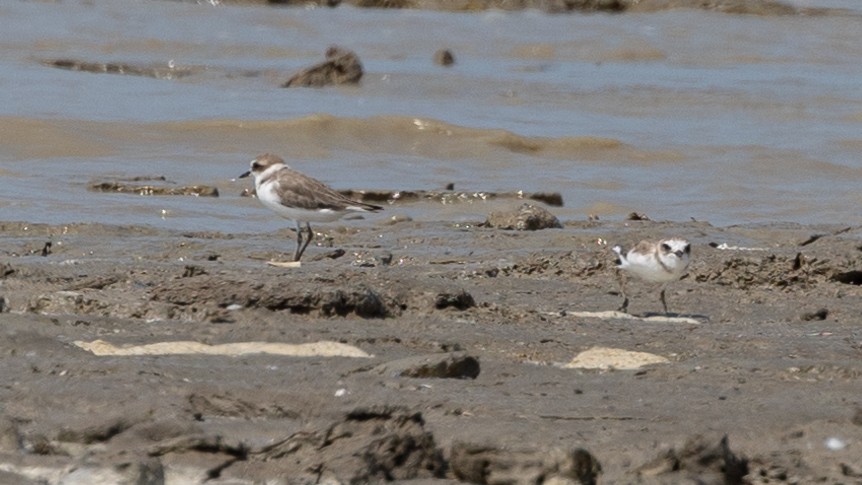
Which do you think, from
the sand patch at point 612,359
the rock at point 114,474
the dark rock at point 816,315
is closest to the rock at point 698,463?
the rock at point 114,474

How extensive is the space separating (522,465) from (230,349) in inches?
74.0

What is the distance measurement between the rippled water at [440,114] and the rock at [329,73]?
0.32 metres

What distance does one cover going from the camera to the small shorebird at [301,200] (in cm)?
1034

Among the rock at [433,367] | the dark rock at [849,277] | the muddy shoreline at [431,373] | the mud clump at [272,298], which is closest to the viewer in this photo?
the muddy shoreline at [431,373]

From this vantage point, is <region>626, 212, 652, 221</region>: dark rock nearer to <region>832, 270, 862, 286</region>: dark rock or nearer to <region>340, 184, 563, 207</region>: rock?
<region>340, 184, 563, 207</region>: rock

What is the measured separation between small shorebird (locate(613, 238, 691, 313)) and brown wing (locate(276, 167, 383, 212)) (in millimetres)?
2646

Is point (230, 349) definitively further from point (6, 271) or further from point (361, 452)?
point (6, 271)

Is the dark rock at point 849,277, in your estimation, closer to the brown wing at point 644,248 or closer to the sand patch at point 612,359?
the brown wing at point 644,248

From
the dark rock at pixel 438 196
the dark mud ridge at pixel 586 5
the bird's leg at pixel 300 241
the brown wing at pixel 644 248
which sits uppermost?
the dark mud ridge at pixel 586 5

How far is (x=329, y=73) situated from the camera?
2014 cm

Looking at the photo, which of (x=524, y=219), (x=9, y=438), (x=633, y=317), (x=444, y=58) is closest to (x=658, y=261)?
(x=633, y=317)

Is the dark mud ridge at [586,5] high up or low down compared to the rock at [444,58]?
up

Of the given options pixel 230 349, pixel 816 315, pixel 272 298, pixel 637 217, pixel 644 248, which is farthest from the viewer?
pixel 637 217

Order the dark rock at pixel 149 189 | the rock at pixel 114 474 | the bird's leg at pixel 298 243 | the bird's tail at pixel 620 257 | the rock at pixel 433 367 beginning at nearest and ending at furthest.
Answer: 1. the rock at pixel 114 474
2. the rock at pixel 433 367
3. the bird's tail at pixel 620 257
4. the bird's leg at pixel 298 243
5. the dark rock at pixel 149 189
